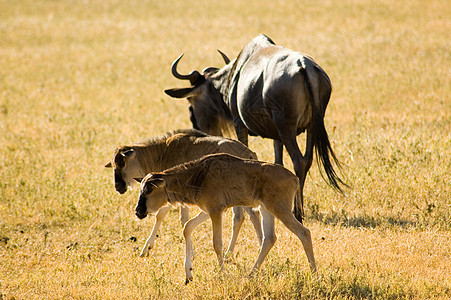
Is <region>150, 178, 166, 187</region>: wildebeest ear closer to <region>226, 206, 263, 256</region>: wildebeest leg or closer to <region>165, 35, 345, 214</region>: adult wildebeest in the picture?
<region>226, 206, 263, 256</region>: wildebeest leg

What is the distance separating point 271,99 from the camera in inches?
335

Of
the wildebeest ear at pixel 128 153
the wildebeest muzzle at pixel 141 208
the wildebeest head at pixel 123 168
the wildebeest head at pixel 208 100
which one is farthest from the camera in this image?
the wildebeest head at pixel 208 100

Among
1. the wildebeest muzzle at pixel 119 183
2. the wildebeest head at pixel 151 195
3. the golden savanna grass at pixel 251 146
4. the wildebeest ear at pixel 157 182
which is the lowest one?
the golden savanna grass at pixel 251 146

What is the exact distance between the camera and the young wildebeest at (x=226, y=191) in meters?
6.26

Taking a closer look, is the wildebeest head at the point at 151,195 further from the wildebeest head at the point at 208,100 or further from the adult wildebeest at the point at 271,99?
the wildebeest head at the point at 208,100

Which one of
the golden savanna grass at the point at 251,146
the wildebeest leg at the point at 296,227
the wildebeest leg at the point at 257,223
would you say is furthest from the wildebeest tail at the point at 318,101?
the wildebeest leg at the point at 296,227

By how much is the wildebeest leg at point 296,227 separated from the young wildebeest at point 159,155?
164 centimetres

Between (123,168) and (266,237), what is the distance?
2281 mm

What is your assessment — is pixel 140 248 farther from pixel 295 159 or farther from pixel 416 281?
pixel 416 281

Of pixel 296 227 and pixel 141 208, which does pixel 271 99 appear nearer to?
pixel 296 227

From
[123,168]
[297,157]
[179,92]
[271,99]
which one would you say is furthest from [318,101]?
[179,92]

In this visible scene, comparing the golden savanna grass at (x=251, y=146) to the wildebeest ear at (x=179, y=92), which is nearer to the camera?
the golden savanna grass at (x=251, y=146)

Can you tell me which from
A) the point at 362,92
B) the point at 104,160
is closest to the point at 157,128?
the point at 104,160

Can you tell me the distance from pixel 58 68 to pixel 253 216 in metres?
16.9
